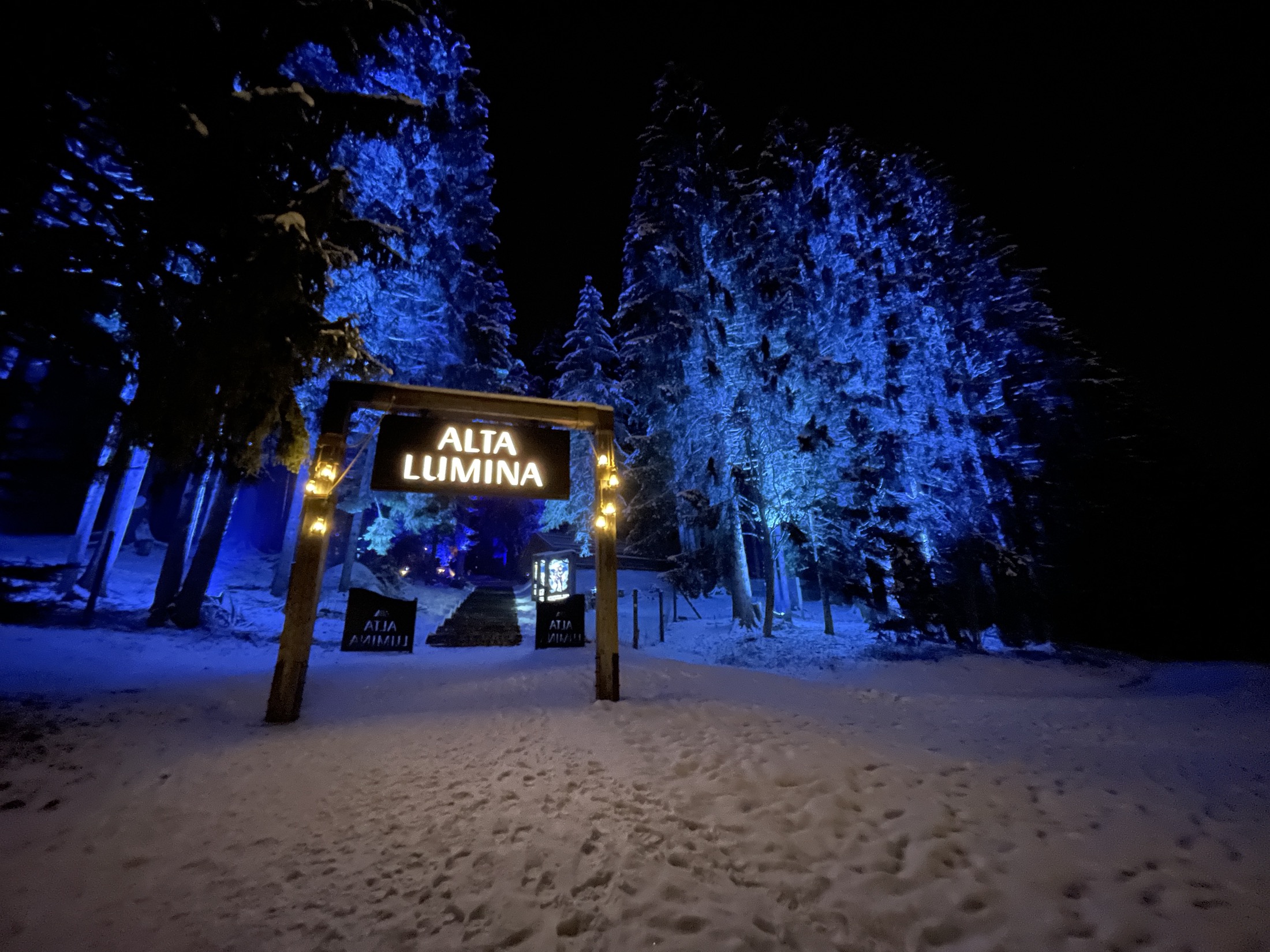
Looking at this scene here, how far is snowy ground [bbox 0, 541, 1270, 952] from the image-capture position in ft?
9.14

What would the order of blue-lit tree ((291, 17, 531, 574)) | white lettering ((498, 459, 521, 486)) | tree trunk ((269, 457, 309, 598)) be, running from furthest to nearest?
1. tree trunk ((269, 457, 309, 598))
2. blue-lit tree ((291, 17, 531, 574))
3. white lettering ((498, 459, 521, 486))

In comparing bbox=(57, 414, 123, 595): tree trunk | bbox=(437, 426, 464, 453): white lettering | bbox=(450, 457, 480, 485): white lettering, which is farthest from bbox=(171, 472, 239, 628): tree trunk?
bbox=(450, 457, 480, 485): white lettering

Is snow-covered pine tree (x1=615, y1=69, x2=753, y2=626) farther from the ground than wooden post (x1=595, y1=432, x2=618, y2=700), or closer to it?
farther from the ground

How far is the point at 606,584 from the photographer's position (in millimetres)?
7781

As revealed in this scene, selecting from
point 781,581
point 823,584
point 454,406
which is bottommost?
point 823,584

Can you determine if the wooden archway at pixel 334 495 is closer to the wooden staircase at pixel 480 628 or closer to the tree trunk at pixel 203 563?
the tree trunk at pixel 203 563

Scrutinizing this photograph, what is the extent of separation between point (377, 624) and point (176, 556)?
676cm

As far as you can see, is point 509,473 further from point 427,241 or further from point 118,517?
point 427,241

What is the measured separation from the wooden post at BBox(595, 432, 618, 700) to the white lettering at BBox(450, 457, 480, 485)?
1912mm

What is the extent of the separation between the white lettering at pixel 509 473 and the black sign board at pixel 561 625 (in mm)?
6581

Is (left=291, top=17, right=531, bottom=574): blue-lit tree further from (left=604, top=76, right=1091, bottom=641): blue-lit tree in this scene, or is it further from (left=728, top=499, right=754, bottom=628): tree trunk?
(left=728, top=499, right=754, bottom=628): tree trunk

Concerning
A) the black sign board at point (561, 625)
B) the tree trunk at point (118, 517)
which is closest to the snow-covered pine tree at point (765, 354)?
the black sign board at point (561, 625)

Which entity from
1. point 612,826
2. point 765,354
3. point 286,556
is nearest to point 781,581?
point 765,354

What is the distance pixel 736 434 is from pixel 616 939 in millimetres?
17198
